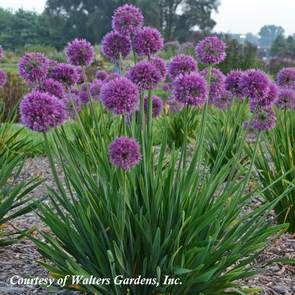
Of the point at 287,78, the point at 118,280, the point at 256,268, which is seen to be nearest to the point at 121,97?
the point at 118,280

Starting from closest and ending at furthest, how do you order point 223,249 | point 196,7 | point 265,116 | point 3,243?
point 223,249
point 265,116
point 3,243
point 196,7

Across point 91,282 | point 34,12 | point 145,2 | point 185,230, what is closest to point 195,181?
point 185,230

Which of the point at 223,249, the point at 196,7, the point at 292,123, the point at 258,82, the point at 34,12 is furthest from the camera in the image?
the point at 34,12

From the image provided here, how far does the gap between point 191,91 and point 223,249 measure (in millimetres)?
780

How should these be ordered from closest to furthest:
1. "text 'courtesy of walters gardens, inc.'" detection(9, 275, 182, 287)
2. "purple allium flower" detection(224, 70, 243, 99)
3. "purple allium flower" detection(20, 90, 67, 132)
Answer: "purple allium flower" detection(20, 90, 67, 132)
"text 'courtesy of walters gardens, inc.'" detection(9, 275, 182, 287)
"purple allium flower" detection(224, 70, 243, 99)

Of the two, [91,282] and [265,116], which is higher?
[265,116]

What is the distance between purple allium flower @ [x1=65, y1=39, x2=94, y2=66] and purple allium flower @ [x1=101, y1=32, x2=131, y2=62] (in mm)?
88

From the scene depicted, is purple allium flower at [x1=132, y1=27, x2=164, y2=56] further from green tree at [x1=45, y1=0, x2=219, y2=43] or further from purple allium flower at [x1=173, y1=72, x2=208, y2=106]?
green tree at [x1=45, y1=0, x2=219, y2=43]

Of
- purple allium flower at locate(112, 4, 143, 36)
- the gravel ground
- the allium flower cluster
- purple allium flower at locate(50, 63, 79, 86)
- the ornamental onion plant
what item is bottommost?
the gravel ground

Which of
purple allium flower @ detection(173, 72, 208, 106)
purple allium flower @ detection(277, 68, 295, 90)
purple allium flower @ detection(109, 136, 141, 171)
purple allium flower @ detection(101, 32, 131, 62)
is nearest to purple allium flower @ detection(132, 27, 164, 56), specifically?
purple allium flower @ detection(101, 32, 131, 62)

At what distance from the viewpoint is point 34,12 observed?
64.9 metres

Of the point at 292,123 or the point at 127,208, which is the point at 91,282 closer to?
Result: the point at 127,208

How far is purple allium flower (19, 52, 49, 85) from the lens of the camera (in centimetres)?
269

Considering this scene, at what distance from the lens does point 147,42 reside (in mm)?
2734
